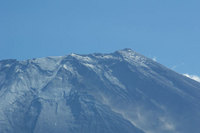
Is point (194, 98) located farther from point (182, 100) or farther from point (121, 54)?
point (121, 54)

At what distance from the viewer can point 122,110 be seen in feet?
361

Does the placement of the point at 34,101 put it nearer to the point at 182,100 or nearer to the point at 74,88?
the point at 74,88

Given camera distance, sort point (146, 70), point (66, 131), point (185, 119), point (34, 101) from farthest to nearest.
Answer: point (146, 70), point (34, 101), point (185, 119), point (66, 131)

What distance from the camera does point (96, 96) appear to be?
115 m

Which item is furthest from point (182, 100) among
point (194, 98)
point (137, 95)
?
point (137, 95)

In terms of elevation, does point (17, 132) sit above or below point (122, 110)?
below

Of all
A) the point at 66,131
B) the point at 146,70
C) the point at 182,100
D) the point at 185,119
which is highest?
the point at 146,70

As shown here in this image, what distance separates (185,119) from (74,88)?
92.4 ft

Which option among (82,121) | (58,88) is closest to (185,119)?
(82,121)

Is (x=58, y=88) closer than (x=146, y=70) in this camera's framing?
Yes

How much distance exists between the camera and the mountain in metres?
104

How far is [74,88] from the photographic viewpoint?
120m

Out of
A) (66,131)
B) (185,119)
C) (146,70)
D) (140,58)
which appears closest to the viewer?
(66,131)

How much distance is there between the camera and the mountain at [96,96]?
4077 inches
